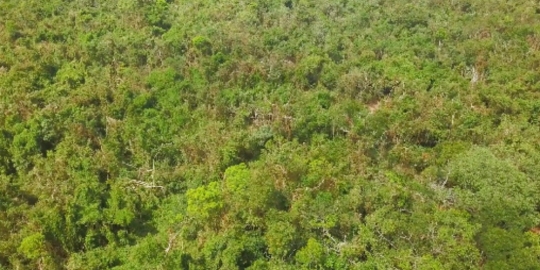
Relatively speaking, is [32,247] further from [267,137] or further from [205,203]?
[267,137]

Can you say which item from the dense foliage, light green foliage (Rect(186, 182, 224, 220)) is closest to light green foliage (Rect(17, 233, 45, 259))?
the dense foliage

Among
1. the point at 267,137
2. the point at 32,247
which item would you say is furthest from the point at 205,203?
the point at 32,247

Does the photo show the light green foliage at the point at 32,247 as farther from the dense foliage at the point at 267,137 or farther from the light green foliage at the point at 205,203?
the light green foliage at the point at 205,203

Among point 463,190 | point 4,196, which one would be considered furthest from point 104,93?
point 463,190

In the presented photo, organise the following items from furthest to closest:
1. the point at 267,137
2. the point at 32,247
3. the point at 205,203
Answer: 1. the point at 267,137
2. the point at 205,203
3. the point at 32,247

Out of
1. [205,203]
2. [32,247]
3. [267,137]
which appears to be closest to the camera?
[32,247]

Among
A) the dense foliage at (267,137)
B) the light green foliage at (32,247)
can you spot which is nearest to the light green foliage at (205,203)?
the dense foliage at (267,137)

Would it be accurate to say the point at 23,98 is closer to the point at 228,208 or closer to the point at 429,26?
the point at 228,208

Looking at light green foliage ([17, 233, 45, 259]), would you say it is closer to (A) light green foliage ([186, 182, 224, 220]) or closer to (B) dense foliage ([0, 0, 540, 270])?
(B) dense foliage ([0, 0, 540, 270])
